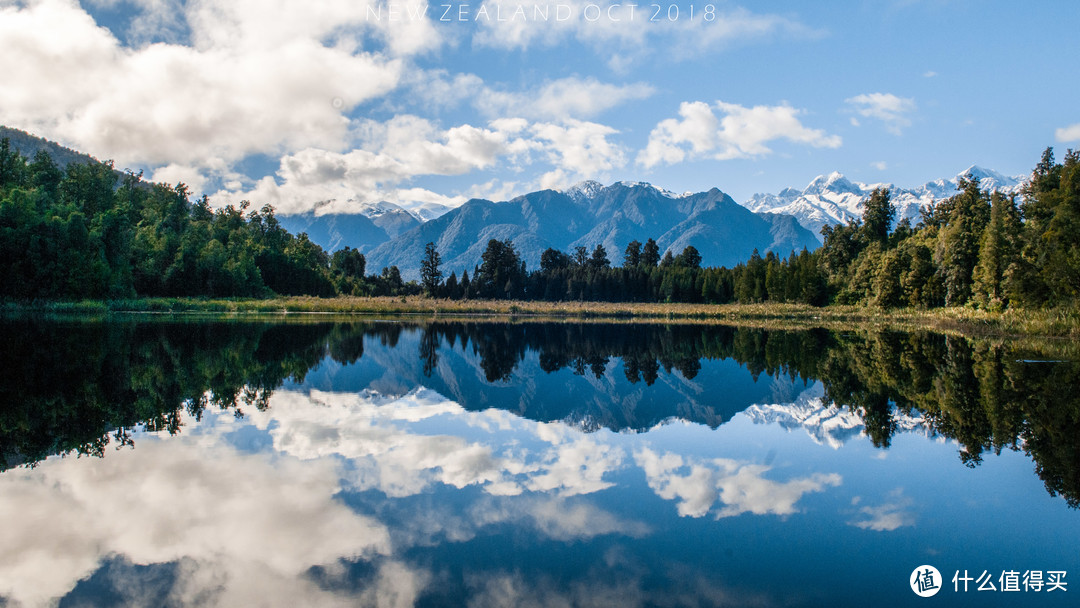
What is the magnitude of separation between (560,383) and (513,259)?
119709 mm

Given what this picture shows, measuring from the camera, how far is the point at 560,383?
62.6 ft

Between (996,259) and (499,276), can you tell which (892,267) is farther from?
(499,276)

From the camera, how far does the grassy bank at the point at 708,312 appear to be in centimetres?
3750

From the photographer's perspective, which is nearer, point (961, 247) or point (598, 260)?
point (961, 247)

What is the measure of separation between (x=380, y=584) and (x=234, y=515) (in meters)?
2.42

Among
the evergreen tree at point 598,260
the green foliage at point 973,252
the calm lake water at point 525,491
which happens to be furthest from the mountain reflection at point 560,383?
the evergreen tree at point 598,260

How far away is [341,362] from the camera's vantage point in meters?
22.5

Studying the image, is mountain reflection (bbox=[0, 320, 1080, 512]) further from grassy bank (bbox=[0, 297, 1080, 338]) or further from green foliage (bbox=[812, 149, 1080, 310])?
green foliage (bbox=[812, 149, 1080, 310])

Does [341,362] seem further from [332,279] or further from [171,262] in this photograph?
[332,279]

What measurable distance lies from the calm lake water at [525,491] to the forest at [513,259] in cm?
3263

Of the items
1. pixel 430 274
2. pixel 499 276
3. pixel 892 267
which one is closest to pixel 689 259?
pixel 499 276

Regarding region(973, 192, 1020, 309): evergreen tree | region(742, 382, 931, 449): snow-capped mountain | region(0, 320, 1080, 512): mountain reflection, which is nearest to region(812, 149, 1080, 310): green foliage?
region(973, 192, 1020, 309): evergreen tree

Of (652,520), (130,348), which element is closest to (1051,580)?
(652,520)

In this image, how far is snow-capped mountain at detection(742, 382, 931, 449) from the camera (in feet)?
38.9
